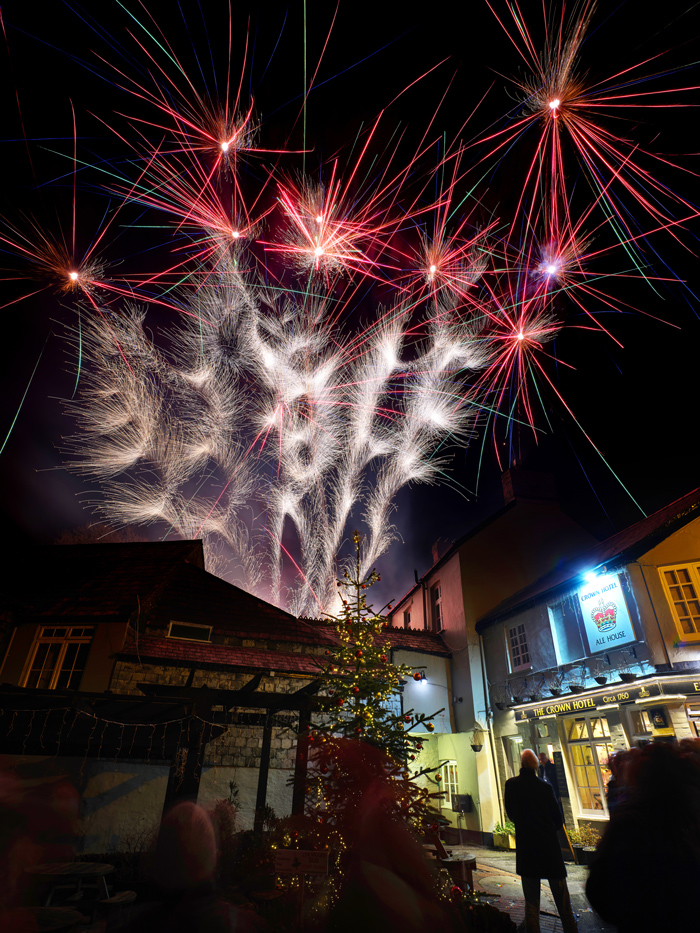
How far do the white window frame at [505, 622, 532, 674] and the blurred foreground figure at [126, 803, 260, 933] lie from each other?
412 inches

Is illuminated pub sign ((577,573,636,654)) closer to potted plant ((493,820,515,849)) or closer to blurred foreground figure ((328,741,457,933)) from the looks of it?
potted plant ((493,820,515,849))

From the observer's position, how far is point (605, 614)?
1202 centimetres

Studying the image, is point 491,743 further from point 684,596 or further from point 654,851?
point 654,851

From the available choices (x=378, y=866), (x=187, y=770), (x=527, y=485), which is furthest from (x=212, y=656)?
(x=527, y=485)

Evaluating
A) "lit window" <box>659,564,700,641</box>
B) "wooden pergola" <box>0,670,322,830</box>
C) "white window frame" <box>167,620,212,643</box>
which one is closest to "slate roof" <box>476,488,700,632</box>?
"lit window" <box>659,564,700,641</box>

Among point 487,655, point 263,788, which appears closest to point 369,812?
point 263,788

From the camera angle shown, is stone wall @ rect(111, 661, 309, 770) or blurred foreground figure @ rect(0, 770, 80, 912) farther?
stone wall @ rect(111, 661, 309, 770)

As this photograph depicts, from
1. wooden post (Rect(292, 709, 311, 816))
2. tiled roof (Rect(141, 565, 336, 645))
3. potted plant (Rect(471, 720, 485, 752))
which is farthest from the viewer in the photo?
potted plant (Rect(471, 720, 485, 752))

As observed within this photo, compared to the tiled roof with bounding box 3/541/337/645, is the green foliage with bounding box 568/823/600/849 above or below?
below

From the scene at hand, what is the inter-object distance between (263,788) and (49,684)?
6147 millimetres

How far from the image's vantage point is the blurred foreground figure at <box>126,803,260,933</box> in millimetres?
6492

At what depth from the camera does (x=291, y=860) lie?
18.1 ft

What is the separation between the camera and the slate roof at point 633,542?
36.3 feet

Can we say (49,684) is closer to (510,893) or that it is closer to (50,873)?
(50,873)
